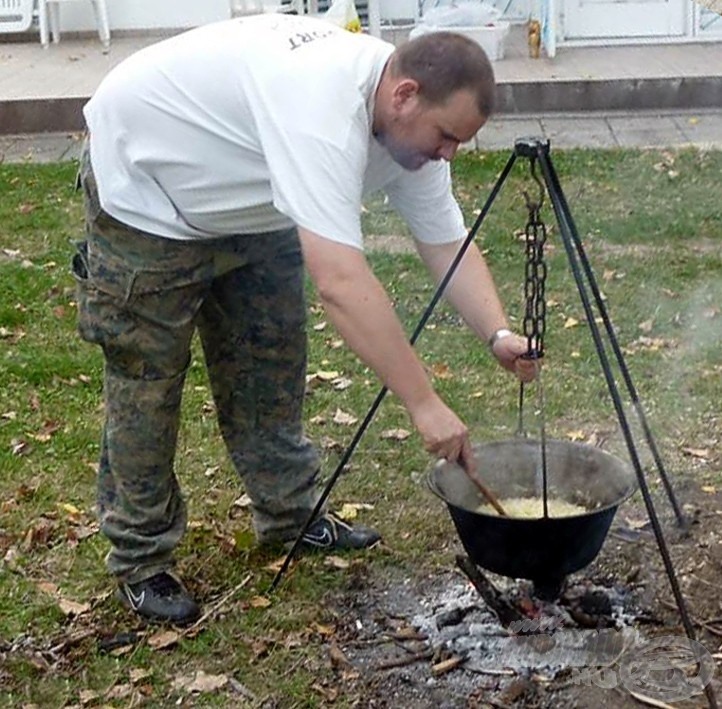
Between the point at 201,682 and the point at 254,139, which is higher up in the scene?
the point at 254,139

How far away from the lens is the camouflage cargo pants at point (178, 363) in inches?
135

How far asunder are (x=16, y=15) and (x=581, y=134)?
17.3 feet

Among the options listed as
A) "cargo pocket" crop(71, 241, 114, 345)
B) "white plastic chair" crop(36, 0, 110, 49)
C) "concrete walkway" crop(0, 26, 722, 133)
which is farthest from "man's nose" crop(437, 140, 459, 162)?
"white plastic chair" crop(36, 0, 110, 49)

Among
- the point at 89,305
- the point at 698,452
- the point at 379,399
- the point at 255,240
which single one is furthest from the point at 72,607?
the point at 698,452

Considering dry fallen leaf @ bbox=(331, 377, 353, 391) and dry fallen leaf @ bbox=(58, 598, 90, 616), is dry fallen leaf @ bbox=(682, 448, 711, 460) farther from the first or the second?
dry fallen leaf @ bbox=(58, 598, 90, 616)

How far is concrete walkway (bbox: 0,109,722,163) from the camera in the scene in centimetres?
856

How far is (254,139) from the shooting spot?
10.2 feet

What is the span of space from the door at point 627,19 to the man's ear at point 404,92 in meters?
8.09

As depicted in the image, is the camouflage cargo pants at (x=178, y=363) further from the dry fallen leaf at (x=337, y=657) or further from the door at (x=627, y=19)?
the door at (x=627, y=19)

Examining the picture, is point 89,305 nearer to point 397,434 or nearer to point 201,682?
point 201,682

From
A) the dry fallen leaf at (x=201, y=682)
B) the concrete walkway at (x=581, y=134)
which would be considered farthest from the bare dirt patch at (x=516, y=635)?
the concrete walkway at (x=581, y=134)

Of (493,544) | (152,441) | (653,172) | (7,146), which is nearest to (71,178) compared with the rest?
(7,146)

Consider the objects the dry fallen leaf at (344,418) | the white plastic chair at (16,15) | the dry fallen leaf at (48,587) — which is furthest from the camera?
the white plastic chair at (16,15)

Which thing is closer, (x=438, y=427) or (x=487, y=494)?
(x=438, y=427)
